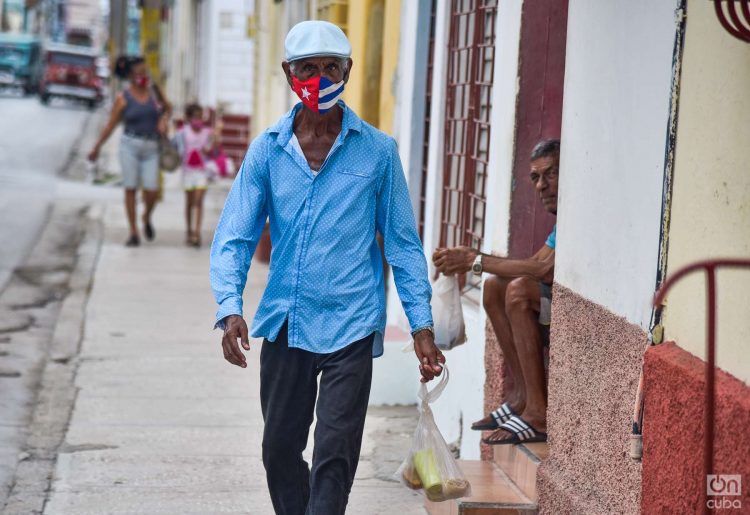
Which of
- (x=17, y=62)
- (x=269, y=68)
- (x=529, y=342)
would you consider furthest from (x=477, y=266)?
(x=17, y=62)

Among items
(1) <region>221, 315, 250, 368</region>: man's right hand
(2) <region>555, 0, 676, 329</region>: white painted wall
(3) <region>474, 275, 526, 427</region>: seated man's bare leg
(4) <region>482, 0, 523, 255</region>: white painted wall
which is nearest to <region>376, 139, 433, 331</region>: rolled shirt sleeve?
(1) <region>221, 315, 250, 368</region>: man's right hand

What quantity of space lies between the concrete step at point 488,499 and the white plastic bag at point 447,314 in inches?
21.7

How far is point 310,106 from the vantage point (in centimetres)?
432

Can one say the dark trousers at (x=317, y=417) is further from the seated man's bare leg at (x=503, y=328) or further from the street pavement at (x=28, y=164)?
the street pavement at (x=28, y=164)

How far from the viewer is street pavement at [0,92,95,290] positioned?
1570cm

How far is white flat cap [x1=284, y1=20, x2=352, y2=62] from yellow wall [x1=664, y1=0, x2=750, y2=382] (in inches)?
43.0

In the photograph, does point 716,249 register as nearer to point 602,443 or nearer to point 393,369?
point 602,443

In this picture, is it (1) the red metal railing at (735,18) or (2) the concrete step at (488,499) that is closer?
(1) the red metal railing at (735,18)

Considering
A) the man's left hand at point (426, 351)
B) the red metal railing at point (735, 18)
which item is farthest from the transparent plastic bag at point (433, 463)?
the red metal railing at point (735, 18)

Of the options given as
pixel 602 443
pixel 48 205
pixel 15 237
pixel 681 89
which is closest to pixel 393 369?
pixel 602 443

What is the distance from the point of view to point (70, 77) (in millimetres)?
52812

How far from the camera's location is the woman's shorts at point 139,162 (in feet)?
46.7

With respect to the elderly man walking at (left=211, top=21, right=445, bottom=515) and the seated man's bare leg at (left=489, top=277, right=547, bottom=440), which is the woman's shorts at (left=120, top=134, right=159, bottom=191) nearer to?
the seated man's bare leg at (left=489, top=277, right=547, bottom=440)

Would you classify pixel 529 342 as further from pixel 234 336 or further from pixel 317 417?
pixel 234 336
